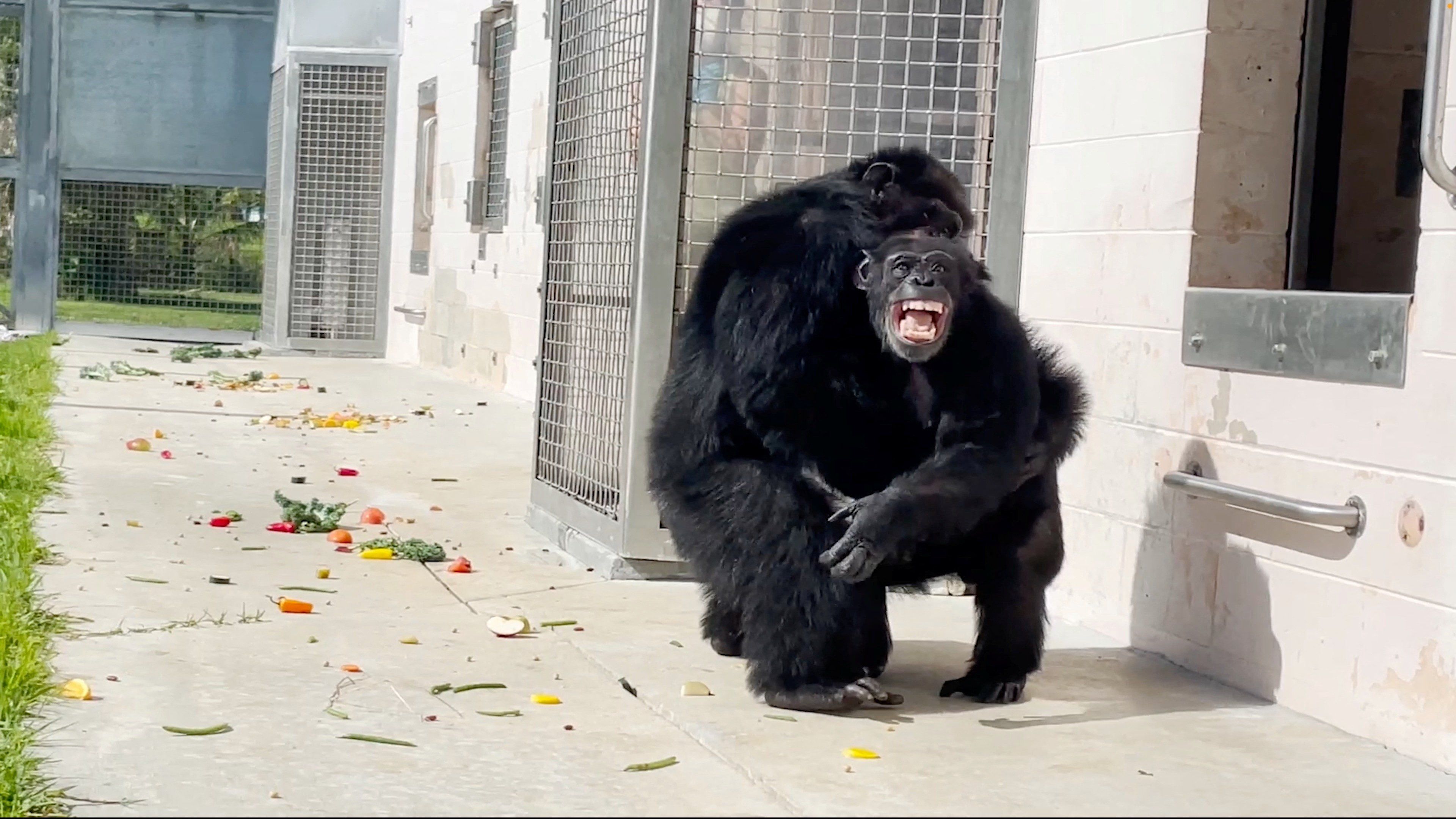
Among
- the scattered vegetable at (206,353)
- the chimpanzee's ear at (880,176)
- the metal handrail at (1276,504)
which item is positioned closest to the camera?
the metal handrail at (1276,504)

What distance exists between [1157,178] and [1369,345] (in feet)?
3.68

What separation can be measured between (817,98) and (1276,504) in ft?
7.99

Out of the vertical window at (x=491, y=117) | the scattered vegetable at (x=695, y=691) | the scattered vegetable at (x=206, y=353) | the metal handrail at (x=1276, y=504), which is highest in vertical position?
the vertical window at (x=491, y=117)

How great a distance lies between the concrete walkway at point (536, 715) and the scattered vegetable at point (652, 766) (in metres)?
0.02

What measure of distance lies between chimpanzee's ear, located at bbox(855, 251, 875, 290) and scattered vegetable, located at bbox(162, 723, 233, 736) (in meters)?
1.87

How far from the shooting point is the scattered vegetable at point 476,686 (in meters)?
4.37

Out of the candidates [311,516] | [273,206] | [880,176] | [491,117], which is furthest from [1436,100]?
[273,206]

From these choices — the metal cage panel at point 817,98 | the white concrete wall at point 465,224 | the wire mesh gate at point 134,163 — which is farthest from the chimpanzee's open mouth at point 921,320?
the wire mesh gate at point 134,163

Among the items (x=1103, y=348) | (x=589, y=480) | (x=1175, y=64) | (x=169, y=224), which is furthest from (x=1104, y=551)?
(x=169, y=224)

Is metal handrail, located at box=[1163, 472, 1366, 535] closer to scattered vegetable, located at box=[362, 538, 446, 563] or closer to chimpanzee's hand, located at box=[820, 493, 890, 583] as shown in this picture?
chimpanzee's hand, located at box=[820, 493, 890, 583]

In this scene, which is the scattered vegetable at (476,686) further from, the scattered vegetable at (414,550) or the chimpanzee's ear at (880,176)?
the scattered vegetable at (414,550)

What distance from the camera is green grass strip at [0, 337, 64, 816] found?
334 cm

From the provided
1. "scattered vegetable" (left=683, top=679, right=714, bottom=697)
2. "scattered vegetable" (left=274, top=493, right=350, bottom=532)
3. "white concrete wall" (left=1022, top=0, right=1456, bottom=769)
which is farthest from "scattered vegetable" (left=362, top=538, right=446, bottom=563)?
"white concrete wall" (left=1022, top=0, right=1456, bottom=769)

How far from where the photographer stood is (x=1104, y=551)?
5488mm
